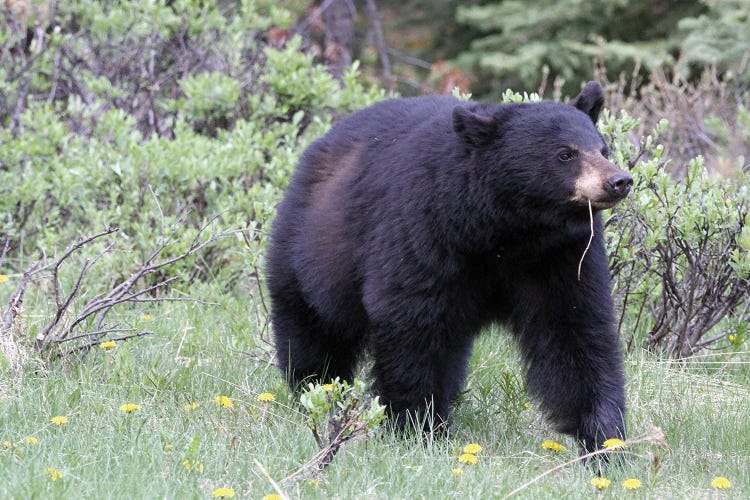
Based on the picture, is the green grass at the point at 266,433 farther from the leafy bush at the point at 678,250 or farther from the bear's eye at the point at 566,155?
the bear's eye at the point at 566,155

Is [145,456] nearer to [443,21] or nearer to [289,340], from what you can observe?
[289,340]

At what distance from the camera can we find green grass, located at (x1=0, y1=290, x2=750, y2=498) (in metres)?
3.55

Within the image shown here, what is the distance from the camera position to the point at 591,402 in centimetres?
416

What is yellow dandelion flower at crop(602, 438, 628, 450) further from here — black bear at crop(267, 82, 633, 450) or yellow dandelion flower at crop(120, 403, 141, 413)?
yellow dandelion flower at crop(120, 403, 141, 413)

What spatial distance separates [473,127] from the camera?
161 inches

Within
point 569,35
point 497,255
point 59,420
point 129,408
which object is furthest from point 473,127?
point 569,35

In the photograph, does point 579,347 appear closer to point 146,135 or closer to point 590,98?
point 590,98

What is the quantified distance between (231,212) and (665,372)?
2873mm

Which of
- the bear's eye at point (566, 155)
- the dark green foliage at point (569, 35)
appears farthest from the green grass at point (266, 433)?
the dark green foliage at point (569, 35)

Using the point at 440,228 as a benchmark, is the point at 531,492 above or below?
below

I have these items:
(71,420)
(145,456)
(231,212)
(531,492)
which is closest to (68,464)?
(145,456)

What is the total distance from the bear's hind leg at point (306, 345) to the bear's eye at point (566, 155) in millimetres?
1385

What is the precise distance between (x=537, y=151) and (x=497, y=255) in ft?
1.39

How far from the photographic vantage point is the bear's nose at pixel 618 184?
383 cm
